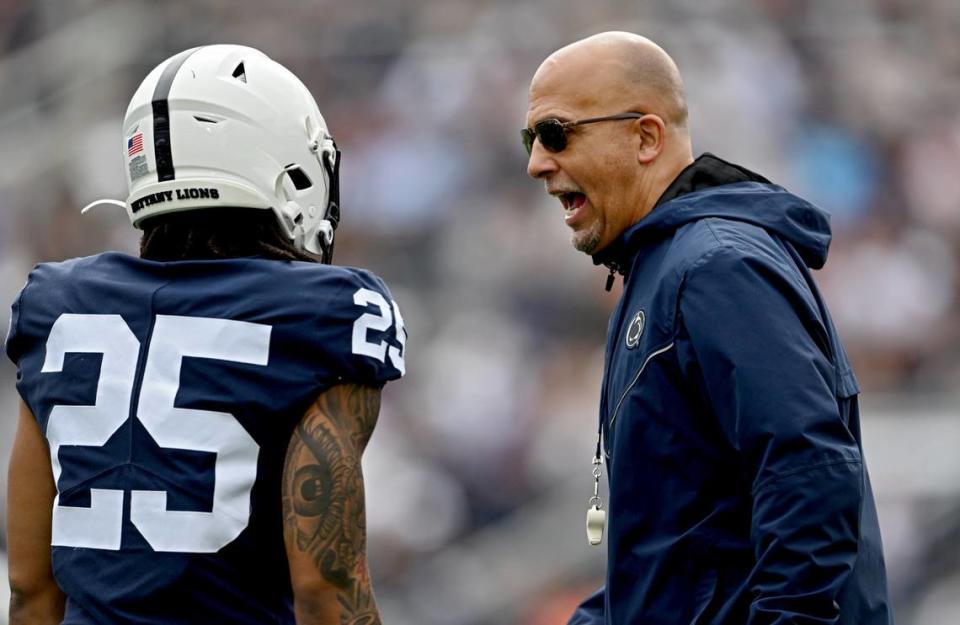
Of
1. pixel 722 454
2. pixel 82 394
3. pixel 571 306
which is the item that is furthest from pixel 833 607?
pixel 571 306

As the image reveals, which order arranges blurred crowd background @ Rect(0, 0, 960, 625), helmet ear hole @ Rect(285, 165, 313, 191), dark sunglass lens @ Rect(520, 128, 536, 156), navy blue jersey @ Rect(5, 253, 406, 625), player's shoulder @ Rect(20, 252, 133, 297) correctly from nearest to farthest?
navy blue jersey @ Rect(5, 253, 406, 625)
player's shoulder @ Rect(20, 252, 133, 297)
helmet ear hole @ Rect(285, 165, 313, 191)
dark sunglass lens @ Rect(520, 128, 536, 156)
blurred crowd background @ Rect(0, 0, 960, 625)

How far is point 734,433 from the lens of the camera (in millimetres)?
3088

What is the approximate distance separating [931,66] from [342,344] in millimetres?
9125

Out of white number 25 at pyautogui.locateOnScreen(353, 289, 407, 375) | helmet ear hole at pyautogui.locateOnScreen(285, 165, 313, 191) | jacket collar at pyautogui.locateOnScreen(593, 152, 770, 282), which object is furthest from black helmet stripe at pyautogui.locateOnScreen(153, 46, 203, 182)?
jacket collar at pyautogui.locateOnScreen(593, 152, 770, 282)

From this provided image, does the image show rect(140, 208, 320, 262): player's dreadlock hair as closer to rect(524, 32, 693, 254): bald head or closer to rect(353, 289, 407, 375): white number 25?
rect(353, 289, 407, 375): white number 25

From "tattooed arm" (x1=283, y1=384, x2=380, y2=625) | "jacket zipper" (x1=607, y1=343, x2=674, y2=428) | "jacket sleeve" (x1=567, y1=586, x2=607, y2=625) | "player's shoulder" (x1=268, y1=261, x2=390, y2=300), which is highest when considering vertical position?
"player's shoulder" (x1=268, y1=261, x2=390, y2=300)

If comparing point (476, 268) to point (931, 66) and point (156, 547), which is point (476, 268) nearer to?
point (931, 66)

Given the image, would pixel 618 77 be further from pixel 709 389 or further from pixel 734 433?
pixel 734 433

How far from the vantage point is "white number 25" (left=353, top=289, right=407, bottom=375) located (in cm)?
304

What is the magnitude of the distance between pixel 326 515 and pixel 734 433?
2.44 ft

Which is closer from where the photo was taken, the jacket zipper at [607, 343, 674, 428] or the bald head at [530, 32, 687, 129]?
the jacket zipper at [607, 343, 674, 428]

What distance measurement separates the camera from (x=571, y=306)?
9.98 m

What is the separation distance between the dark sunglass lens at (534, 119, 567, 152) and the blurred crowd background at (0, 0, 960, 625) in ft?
18.0

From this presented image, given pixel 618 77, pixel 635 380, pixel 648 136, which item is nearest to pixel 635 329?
pixel 635 380
